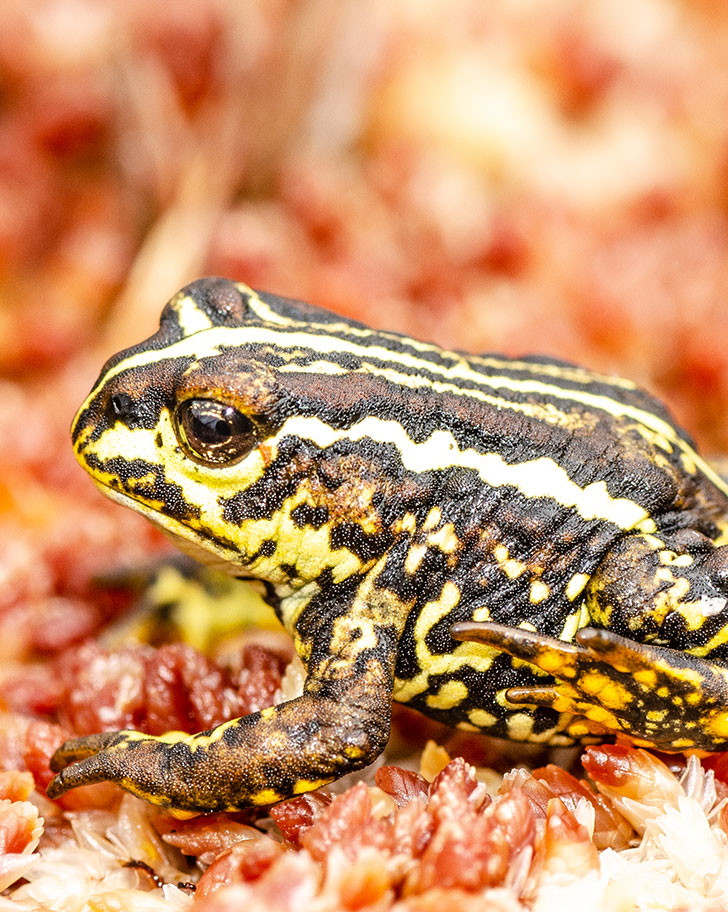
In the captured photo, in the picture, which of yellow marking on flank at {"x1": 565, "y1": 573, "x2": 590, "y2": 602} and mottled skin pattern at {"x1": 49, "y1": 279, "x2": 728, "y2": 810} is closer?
mottled skin pattern at {"x1": 49, "y1": 279, "x2": 728, "y2": 810}

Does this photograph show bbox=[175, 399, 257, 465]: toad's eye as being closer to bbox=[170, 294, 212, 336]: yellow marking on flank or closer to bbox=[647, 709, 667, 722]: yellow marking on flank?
bbox=[170, 294, 212, 336]: yellow marking on flank

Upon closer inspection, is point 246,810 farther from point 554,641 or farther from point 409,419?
point 409,419

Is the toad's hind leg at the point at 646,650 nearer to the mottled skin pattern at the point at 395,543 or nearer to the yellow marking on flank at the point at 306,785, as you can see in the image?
the mottled skin pattern at the point at 395,543

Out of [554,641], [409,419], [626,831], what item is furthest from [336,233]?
[626,831]

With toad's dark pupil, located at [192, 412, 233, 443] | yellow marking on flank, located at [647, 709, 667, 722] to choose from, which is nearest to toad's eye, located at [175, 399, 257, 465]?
toad's dark pupil, located at [192, 412, 233, 443]

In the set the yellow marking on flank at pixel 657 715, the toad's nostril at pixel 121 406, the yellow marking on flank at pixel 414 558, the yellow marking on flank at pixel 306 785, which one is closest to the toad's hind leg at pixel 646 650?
the yellow marking on flank at pixel 657 715

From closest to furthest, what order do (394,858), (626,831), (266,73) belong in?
(394,858)
(626,831)
(266,73)

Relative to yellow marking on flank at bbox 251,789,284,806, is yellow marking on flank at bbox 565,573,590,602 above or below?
above

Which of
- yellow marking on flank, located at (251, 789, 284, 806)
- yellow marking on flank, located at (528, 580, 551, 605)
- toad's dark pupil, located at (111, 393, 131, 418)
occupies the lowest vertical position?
yellow marking on flank, located at (251, 789, 284, 806)
